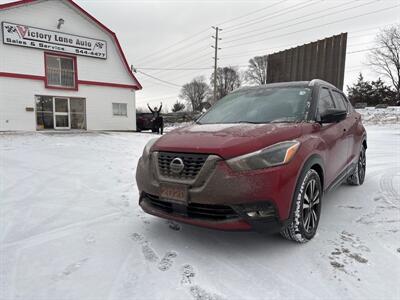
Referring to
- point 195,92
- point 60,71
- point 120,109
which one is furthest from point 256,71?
point 60,71

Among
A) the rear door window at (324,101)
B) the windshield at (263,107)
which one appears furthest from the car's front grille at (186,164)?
the rear door window at (324,101)

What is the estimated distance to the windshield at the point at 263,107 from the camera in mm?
3439

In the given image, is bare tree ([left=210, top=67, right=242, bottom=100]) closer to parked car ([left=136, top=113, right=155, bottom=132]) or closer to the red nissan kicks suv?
parked car ([left=136, top=113, right=155, bottom=132])

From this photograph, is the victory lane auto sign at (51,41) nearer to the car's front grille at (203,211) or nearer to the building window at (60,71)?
the building window at (60,71)

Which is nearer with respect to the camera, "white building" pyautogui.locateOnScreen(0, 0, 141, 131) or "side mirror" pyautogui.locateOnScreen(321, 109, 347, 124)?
"side mirror" pyautogui.locateOnScreen(321, 109, 347, 124)

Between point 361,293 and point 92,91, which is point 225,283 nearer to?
point 361,293

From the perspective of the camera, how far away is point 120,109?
19375 millimetres

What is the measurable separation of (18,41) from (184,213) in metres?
16.3

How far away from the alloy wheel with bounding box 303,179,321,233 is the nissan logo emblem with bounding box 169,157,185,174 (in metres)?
1.27

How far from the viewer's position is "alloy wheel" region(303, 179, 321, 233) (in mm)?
2982

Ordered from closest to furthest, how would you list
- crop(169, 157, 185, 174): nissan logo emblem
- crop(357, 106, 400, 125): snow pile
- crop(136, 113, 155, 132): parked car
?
crop(169, 157, 185, 174): nissan logo emblem
crop(357, 106, 400, 125): snow pile
crop(136, 113, 155, 132): parked car

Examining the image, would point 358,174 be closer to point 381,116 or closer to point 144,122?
point 144,122

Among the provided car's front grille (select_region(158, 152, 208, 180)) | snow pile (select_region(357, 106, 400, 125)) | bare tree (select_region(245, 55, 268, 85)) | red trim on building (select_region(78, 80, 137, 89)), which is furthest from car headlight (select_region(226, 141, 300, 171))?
bare tree (select_region(245, 55, 268, 85))

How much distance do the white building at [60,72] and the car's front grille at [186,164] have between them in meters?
15.3
